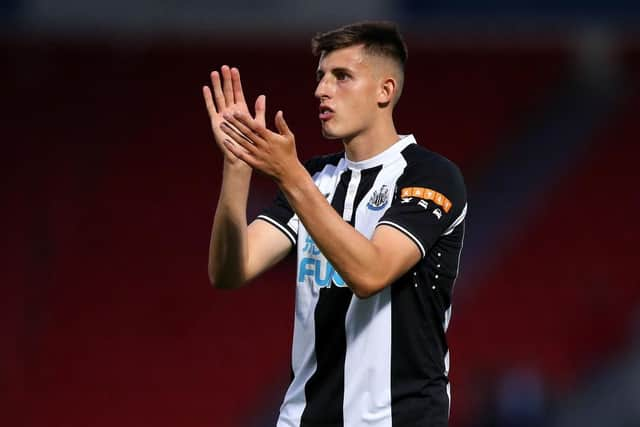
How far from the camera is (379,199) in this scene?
13.3ft

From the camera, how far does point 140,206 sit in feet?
38.3

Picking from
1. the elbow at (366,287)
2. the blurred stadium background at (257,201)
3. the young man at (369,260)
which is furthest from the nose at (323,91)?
the blurred stadium background at (257,201)

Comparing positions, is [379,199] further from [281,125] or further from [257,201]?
[257,201]

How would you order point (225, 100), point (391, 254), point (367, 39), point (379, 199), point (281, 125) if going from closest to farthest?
point (281, 125) < point (391, 254) < point (225, 100) < point (379, 199) < point (367, 39)

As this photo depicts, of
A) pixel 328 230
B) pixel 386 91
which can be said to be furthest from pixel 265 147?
pixel 386 91

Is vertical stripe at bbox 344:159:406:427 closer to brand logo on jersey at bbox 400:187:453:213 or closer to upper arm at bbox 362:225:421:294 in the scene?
upper arm at bbox 362:225:421:294

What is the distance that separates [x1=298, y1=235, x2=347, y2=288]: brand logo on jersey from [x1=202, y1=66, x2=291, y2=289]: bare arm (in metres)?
0.16

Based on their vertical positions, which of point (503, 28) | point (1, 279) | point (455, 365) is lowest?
point (455, 365)

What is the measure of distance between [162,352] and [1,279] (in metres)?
1.84

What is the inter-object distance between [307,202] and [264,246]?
0.75m

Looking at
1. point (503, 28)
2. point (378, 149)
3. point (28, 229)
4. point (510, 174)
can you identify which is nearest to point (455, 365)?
point (510, 174)

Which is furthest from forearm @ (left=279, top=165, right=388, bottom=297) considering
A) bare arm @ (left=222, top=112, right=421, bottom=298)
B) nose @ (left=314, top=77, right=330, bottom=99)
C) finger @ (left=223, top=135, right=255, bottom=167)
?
nose @ (left=314, top=77, right=330, bottom=99)

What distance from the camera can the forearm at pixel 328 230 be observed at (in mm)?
3520

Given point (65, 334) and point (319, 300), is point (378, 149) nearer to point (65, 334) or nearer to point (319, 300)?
point (319, 300)
